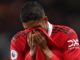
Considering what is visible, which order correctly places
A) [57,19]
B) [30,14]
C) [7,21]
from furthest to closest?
[7,21]
[57,19]
[30,14]

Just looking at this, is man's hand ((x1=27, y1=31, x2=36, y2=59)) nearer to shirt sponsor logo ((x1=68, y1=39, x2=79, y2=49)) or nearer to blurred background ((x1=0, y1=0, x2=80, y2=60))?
shirt sponsor logo ((x1=68, y1=39, x2=79, y2=49))

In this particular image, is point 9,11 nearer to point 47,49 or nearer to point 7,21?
point 7,21

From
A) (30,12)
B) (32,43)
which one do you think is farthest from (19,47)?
(30,12)

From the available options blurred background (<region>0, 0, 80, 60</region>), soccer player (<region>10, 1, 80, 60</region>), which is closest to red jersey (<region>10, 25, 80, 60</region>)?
soccer player (<region>10, 1, 80, 60</region>)

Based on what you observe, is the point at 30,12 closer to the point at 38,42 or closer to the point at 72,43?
the point at 38,42

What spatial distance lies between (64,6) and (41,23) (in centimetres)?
222

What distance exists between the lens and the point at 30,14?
6.69ft

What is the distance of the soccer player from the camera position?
204 cm

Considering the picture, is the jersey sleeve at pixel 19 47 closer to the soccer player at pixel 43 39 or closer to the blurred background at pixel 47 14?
the soccer player at pixel 43 39

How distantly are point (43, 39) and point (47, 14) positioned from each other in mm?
1977

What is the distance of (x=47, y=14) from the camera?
13.2 feet

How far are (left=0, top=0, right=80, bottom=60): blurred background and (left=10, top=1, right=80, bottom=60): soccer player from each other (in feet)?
5.98

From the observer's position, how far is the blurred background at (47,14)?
400 cm

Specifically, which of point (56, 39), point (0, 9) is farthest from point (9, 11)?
point (56, 39)
